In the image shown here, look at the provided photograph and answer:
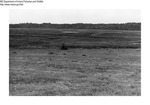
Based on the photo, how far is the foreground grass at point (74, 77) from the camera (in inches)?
527

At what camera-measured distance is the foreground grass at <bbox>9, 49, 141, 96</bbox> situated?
13398 millimetres

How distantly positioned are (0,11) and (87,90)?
18.9ft

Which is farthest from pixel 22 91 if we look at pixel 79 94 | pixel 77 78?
pixel 77 78

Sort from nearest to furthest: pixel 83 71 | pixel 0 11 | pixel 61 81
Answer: pixel 0 11, pixel 61 81, pixel 83 71

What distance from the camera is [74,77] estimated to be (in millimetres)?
16188
